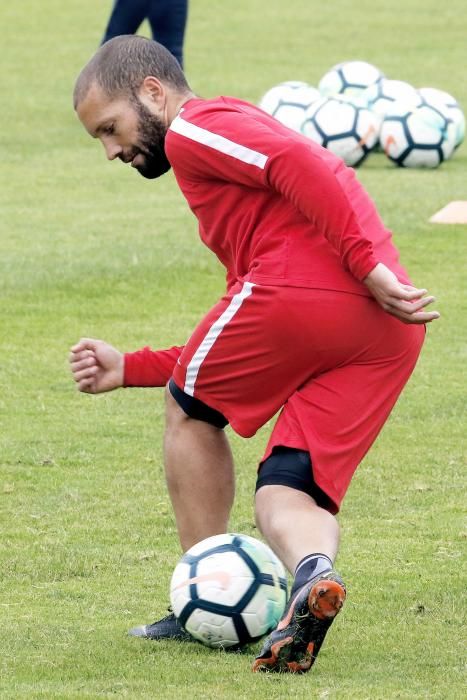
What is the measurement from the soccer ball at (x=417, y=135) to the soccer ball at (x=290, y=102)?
2.36 ft

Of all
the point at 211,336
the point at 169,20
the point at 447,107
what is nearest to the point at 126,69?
the point at 211,336

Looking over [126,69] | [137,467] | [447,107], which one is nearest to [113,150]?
[126,69]

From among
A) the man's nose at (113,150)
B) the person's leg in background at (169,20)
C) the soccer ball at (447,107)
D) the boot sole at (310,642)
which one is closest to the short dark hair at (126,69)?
the man's nose at (113,150)

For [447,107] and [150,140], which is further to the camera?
[447,107]

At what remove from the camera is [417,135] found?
46.6 ft

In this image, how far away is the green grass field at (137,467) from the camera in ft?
14.7

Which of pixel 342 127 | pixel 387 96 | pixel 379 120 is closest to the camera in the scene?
pixel 342 127

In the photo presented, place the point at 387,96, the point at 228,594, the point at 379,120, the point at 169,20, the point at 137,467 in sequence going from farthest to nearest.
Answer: the point at 169,20, the point at 387,96, the point at 379,120, the point at 137,467, the point at 228,594

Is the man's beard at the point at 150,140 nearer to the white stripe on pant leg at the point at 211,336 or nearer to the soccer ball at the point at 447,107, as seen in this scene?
the white stripe on pant leg at the point at 211,336

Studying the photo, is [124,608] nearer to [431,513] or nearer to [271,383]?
[271,383]

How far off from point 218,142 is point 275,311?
19.1 inches

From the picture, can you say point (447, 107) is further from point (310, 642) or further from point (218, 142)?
point (310, 642)

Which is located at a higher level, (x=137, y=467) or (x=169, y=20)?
(x=137, y=467)

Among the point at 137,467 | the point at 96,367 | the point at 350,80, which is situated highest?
the point at 96,367
